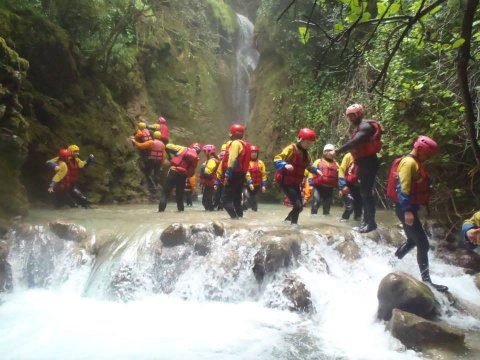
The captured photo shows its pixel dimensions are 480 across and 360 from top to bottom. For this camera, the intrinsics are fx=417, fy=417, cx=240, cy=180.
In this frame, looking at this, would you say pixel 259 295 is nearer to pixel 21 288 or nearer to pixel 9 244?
pixel 21 288

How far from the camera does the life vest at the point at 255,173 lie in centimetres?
1023

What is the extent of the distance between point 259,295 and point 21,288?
396 centimetres

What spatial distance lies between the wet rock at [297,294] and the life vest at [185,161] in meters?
3.89

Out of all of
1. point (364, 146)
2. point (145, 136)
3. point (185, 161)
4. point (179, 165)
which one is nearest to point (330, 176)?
point (364, 146)

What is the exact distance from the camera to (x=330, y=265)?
662 centimetres

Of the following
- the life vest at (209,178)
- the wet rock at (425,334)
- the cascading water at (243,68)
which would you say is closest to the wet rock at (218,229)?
the life vest at (209,178)

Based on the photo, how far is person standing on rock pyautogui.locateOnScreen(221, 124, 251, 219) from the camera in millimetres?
7570

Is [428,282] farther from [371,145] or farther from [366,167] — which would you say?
[371,145]

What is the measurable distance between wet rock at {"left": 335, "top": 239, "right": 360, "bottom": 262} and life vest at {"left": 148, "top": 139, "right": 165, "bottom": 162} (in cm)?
763

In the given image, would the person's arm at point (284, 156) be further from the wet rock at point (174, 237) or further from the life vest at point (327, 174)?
the life vest at point (327, 174)

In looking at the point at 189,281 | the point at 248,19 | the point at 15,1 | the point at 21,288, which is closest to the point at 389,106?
the point at 189,281

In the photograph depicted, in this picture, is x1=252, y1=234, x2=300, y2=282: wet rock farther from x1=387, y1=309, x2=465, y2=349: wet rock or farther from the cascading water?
the cascading water

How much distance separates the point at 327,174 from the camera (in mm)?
9062

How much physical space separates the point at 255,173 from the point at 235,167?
9.00ft
